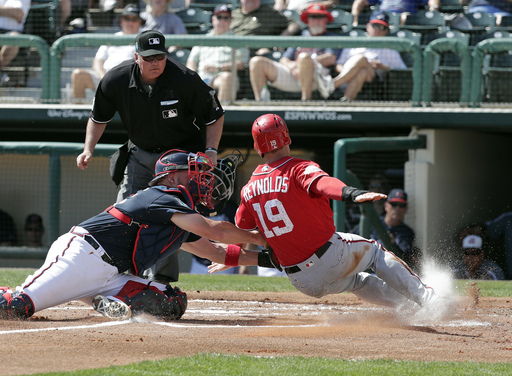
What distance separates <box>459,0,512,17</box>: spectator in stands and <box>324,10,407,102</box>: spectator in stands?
7.74ft

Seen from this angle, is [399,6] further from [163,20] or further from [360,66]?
[163,20]

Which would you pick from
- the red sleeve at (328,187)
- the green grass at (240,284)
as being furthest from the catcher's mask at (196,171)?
the green grass at (240,284)

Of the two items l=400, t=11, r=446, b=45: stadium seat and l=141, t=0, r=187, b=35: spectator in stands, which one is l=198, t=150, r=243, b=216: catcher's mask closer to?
l=141, t=0, r=187, b=35: spectator in stands

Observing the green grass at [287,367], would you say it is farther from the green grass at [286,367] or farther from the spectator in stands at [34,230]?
the spectator in stands at [34,230]

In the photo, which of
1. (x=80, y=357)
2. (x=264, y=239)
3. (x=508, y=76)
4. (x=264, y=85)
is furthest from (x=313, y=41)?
(x=80, y=357)

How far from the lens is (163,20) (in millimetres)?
10109

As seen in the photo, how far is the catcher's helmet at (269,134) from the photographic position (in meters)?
4.55

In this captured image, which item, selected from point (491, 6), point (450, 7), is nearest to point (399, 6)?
point (450, 7)

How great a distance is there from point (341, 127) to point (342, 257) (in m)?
5.45

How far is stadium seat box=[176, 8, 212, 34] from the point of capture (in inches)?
417

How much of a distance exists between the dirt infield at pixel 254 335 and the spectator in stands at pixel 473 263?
2556 mm

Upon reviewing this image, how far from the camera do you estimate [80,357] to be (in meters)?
3.37

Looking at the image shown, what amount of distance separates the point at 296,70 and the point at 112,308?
5.28 metres

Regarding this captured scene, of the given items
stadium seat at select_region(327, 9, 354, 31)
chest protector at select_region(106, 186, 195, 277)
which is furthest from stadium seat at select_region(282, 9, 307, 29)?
chest protector at select_region(106, 186, 195, 277)
